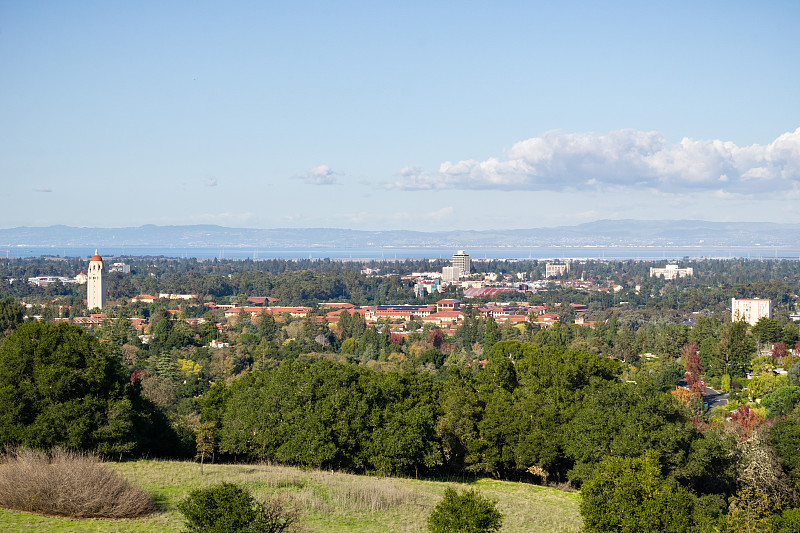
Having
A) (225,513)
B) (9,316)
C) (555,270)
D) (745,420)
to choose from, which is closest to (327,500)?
(225,513)

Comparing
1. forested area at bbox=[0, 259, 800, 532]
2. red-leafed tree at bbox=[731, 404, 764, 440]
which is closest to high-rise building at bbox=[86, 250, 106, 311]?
forested area at bbox=[0, 259, 800, 532]

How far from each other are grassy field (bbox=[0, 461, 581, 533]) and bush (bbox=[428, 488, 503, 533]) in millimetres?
2835

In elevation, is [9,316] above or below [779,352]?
above

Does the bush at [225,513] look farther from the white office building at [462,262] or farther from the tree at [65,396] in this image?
the white office building at [462,262]

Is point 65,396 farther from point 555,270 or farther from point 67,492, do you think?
point 555,270

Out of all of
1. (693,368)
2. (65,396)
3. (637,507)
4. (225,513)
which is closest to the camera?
Answer: (225,513)

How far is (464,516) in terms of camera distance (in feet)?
41.2

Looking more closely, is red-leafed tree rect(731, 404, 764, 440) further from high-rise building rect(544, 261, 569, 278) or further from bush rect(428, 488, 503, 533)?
high-rise building rect(544, 261, 569, 278)

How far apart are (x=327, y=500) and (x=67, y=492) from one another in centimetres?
505

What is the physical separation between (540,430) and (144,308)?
73829mm

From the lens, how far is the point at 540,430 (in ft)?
78.4

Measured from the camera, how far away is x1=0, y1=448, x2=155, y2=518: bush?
14.4m

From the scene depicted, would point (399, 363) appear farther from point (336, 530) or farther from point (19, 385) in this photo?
point (336, 530)

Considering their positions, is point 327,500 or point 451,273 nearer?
point 327,500
